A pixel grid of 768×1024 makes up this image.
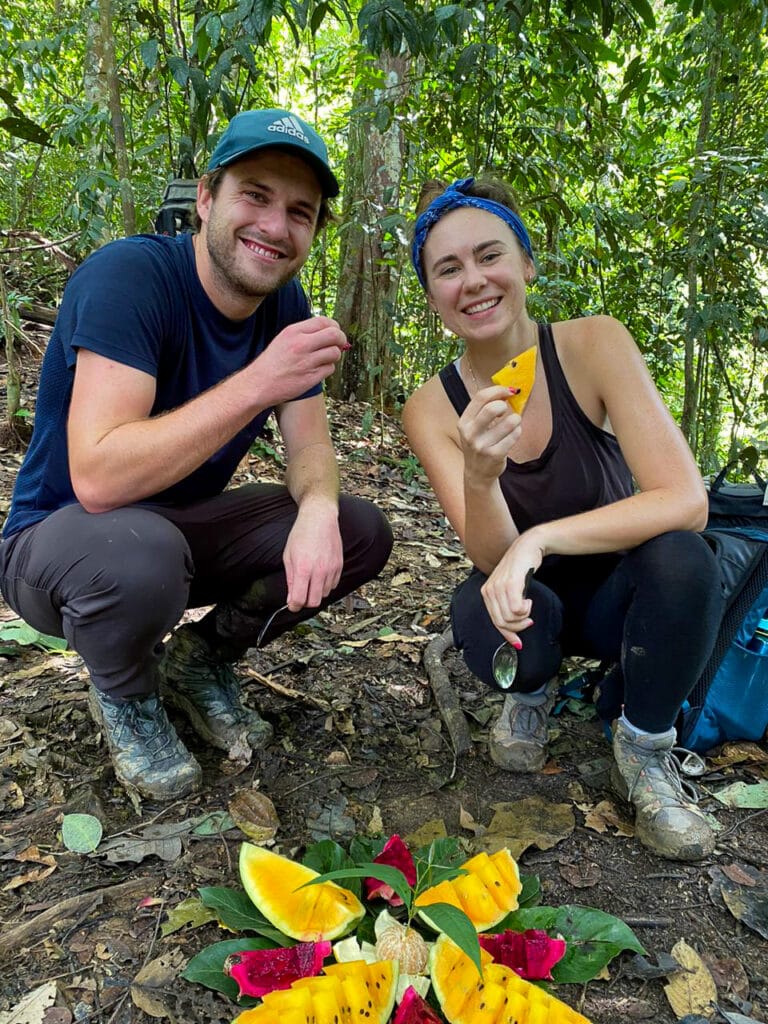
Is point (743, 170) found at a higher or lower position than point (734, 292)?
higher

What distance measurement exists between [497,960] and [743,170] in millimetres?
4299

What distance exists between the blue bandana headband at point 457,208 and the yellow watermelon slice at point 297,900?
1.76 meters

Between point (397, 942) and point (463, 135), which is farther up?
point (463, 135)

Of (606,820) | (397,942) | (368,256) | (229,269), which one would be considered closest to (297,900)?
(397,942)

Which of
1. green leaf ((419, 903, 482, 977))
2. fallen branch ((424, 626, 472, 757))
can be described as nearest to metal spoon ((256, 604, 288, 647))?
fallen branch ((424, 626, 472, 757))

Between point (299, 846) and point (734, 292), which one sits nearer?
point (299, 846)

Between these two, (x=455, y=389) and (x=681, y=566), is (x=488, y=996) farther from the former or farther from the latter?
(x=455, y=389)

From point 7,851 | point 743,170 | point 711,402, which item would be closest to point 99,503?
point 7,851

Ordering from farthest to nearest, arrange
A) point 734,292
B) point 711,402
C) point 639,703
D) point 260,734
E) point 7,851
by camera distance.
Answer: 1. point 711,402
2. point 734,292
3. point 260,734
4. point 639,703
5. point 7,851

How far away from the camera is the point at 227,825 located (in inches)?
81.5

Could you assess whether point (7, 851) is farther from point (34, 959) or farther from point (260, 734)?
point (260, 734)

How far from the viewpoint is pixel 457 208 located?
226cm

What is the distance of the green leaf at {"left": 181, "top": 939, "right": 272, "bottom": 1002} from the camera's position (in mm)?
1530

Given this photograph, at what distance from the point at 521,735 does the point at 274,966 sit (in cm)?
112
